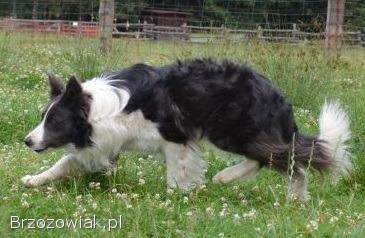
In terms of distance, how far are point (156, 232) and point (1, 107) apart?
4515 millimetres

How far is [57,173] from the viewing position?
522cm

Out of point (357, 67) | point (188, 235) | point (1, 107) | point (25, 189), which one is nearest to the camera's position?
point (188, 235)

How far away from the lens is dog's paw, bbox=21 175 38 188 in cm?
500

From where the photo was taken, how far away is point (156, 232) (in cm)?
383

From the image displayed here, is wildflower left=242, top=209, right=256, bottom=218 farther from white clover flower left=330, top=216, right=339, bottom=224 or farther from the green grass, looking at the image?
white clover flower left=330, top=216, right=339, bottom=224

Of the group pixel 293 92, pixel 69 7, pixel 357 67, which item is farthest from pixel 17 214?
pixel 69 7

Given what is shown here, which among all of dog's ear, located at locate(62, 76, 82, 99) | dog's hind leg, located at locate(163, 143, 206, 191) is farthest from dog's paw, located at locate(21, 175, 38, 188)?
dog's hind leg, located at locate(163, 143, 206, 191)

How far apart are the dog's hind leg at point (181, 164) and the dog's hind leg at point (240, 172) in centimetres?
17

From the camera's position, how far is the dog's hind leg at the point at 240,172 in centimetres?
525

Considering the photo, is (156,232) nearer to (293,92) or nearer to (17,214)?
(17,214)

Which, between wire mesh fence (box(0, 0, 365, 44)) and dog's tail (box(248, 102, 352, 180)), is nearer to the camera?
dog's tail (box(248, 102, 352, 180))

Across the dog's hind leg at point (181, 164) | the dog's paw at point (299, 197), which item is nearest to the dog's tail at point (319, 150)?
the dog's paw at point (299, 197)

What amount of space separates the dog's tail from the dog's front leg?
143 centimetres

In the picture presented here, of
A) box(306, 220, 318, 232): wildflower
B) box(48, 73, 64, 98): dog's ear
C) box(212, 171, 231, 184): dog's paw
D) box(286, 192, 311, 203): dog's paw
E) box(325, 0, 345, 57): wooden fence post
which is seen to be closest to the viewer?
box(306, 220, 318, 232): wildflower
